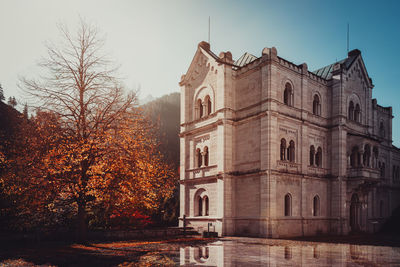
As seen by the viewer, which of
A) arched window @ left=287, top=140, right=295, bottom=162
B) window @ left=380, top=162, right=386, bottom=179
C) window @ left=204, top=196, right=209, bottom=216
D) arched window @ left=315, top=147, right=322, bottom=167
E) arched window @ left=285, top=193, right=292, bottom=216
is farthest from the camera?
window @ left=380, top=162, right=386, bottom=179

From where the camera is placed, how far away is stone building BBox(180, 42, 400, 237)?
25.7 metres

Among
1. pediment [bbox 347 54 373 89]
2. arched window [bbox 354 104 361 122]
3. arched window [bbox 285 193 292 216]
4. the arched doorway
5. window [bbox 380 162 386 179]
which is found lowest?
the arched doorway

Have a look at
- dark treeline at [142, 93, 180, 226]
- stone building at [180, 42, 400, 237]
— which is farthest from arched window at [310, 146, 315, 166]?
dark treeline at [142, 93, 180, 226]

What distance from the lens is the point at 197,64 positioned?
32.1 metres

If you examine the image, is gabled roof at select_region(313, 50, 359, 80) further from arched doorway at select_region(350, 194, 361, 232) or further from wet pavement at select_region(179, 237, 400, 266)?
wet pavement at select_region(179, 237, 400, 266)

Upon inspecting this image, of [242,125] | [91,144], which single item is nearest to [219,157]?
[242,125]

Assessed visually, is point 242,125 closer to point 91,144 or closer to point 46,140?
point 91,144

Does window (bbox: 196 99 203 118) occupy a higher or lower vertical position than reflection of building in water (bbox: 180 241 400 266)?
higher

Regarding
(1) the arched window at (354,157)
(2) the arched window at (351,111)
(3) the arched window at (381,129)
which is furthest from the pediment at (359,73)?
(3) the arched window at (381,129)

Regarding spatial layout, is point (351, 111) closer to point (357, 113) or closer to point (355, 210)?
point (357, 113)

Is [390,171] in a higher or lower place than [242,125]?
lower

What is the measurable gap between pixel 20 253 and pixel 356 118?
31784 millimetres

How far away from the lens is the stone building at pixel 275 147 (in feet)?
84.3

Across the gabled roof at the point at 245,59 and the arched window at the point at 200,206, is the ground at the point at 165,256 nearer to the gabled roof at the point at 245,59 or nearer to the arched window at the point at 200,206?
the arched window at the point at 200,206
